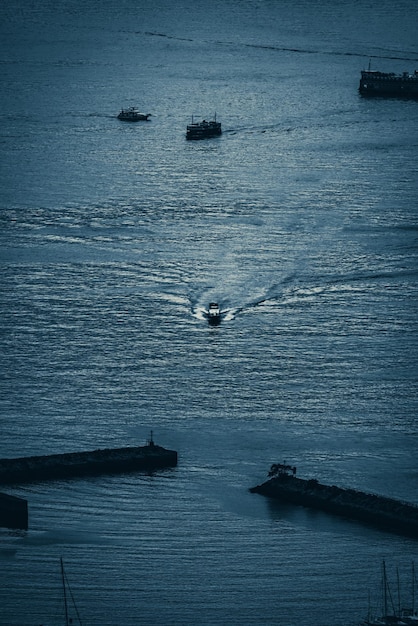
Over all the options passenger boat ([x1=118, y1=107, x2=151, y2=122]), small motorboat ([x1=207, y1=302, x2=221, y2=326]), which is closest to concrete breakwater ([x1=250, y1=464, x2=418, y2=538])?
small motorboat ([x1=207, y1=302, x2=221, y2=326])

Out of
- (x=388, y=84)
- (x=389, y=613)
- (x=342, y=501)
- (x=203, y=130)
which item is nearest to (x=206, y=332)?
(x=342, y=501)

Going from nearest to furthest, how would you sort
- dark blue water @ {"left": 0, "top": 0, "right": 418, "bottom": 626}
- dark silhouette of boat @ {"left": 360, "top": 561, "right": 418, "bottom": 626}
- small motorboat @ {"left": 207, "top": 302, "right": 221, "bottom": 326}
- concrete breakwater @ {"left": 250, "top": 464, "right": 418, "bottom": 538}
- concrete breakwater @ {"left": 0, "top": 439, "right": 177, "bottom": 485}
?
dark silhouette of boat @ {"left": 360, "top": 561, "right": 418, "bottom": 626}
dark blue water @ {"left": 0, "top": 0, "right": 418, "bottom": 626}
concrete breakwater @ {"left": 250, "top": 464, "right": 418, "bottom": 538}
concrete breakwater @ {"left": 0, "top": 439, "right": 177, "bottom": 485}
small motorboat @ {"left": 207, "top": 302, "right": 221, "bottom": 326}

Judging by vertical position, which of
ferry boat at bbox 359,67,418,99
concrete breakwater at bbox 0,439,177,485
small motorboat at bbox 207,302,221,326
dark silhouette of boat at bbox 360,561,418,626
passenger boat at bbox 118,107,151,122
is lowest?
dark silhouette of boat at bbox 360,561,418,626

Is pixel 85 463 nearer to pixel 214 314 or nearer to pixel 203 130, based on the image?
pixel 214 314

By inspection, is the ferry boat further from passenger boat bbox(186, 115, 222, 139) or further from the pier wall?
the pier wall

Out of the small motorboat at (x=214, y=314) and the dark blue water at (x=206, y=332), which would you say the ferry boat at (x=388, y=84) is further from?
the small motorboat at (x=214, y=314)

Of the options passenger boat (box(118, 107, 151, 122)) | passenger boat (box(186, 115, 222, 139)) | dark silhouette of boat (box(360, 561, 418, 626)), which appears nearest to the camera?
dark silhouette of boat (box(360, 561, 418, 626))

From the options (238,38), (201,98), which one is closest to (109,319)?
(201,98)
